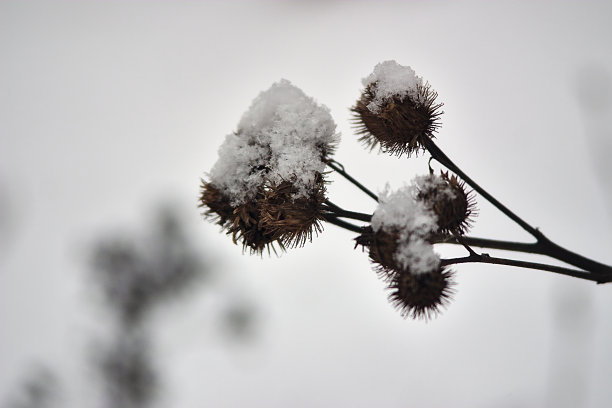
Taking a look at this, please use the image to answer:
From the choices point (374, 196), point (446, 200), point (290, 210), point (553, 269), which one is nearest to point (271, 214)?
point (290, 210)

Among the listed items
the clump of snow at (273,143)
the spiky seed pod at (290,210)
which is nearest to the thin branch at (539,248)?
the spiky seed pod at (290,210)

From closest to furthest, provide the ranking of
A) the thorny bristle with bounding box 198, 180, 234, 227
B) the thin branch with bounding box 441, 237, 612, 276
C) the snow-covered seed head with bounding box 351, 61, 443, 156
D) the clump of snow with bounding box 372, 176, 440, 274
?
the clump of snow with bounding box 372, 176, 440, 274 < the thin branch with bounding box 441, 237, 612, 276 < the snow-covered seed head with bounding box 351, 61, 443, 156 < the thorny bristle with bounding box 198, 180, 234, 227

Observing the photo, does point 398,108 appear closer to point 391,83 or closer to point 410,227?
point 391,83

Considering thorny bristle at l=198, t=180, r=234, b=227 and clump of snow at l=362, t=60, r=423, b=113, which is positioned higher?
clump of snow at l=362, t=60, r=423, b=113

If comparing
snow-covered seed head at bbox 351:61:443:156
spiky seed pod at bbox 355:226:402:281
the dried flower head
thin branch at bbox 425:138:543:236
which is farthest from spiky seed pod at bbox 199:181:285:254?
thin branch at bbox 425:138:543:236

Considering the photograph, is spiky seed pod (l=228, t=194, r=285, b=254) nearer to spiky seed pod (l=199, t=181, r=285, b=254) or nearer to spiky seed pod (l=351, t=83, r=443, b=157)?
spiky seed pod (l=199, t=181, r=285, b=254)

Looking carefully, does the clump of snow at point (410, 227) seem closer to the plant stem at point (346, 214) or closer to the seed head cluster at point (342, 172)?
the seed head cluster at point (342, 172)

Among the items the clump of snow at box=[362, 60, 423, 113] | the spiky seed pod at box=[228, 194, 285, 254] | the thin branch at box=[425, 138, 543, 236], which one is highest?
the clump of snow at box=[362, 60, 423, 113]

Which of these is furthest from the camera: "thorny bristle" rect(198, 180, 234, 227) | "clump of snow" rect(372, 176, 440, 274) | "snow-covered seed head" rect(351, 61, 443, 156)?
"thorny bristle" rect(198, 180, 234, 227)
